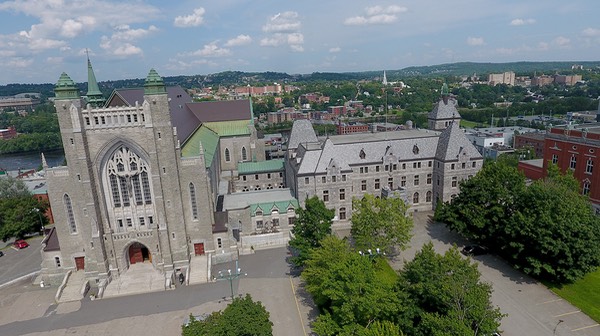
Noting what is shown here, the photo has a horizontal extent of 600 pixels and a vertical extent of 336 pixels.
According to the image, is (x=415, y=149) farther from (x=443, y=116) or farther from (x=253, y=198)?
(x=253, y=198)

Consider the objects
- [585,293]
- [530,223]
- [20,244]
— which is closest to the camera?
[585,293]

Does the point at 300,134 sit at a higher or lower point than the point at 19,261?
higher

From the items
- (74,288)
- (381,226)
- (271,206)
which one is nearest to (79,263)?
(74,288)

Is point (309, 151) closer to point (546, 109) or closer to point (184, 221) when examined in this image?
point (184, 221)

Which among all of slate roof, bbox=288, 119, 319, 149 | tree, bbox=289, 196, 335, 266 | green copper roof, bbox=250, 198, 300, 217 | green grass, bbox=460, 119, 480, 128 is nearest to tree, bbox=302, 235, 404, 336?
tree, bbox=289, 196, 335, 266

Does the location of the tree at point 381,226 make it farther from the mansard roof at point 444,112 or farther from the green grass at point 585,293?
the mansard roof at point 444,112

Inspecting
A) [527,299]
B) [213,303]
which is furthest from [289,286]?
[527,299]
